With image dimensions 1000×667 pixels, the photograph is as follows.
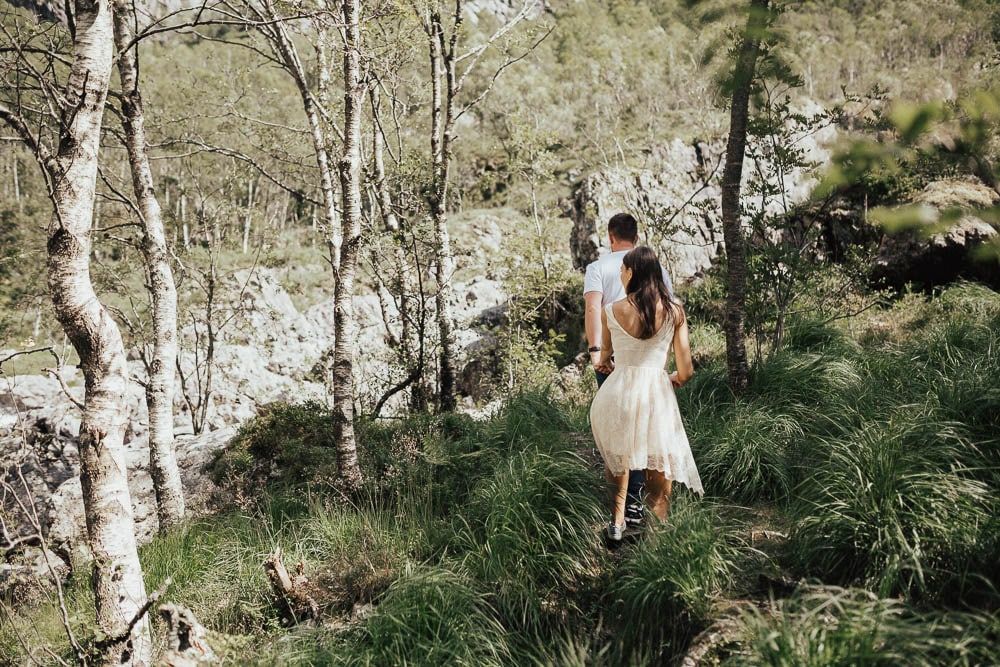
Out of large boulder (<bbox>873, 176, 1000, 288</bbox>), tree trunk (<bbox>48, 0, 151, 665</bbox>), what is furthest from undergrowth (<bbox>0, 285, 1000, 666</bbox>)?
large boulder (<bbox>873, 176, 1000, 288</bbox>)

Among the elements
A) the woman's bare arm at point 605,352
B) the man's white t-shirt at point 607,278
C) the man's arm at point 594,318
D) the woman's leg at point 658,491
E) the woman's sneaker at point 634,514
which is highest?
the man's white t-shirt at point 607,278

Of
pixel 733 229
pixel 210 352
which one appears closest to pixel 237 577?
pixel 733 229

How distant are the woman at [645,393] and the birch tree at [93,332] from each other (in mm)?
2979

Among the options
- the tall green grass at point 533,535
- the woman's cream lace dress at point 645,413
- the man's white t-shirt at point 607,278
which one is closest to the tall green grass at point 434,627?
the tall green grass at point 533,535

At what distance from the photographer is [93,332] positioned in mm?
3252

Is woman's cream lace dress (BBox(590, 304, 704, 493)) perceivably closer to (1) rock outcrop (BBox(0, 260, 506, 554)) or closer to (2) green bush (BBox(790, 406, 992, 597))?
(2) green bush (BBox(790, 406, 992, 597))

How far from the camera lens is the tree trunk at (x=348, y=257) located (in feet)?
17.0

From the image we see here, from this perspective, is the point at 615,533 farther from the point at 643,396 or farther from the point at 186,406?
the point at 186,406

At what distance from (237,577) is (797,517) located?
12.9ft

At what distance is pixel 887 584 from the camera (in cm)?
251

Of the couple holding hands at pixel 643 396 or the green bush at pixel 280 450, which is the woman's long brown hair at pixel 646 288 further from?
the green bush at pixel 280 450

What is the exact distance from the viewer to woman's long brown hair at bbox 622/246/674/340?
3498mm

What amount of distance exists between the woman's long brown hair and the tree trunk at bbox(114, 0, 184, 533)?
4898 millimetres

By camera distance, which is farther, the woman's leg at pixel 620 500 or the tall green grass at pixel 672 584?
the woman's leg at pixel 620 500
